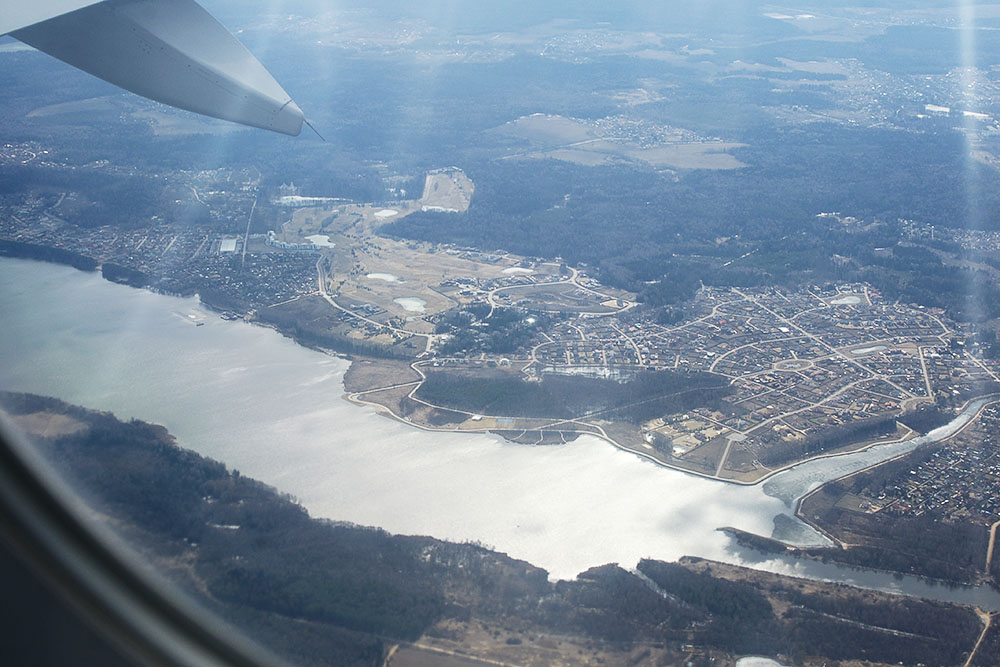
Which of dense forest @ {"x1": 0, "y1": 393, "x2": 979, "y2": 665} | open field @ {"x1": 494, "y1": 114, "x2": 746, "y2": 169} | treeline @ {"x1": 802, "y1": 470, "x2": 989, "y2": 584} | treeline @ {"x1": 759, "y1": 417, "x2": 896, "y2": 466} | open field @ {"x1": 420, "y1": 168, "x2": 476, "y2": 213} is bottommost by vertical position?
treeline @ {"x1": 759, "y1": 417, "x2": 896, "y2": 466}

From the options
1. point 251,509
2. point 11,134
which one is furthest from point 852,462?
point 11,134

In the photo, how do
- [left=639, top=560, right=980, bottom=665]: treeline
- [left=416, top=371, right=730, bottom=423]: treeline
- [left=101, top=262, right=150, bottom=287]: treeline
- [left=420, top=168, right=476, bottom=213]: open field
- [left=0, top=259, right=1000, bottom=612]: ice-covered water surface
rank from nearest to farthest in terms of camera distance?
[left=639, top=560, right=980, bottom=665]: treeline, [left=0, top=259, right=1000, bottom=612]: ice-covered water surface, [left=416, top=371, right=730, bottom=423]: treeline, [left=101, top=262, right=150, bottom=287]: treeline, [left=420, top=168, right=476, bottom=213]: open field

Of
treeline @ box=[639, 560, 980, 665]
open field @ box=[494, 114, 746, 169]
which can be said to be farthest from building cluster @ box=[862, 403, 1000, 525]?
open field @ box=[494, 114, 746, 169]

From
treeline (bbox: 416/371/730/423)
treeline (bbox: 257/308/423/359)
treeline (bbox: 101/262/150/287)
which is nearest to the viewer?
treeline (bbox: 416/371/730/423)

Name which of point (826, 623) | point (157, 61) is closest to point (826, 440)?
point (826, 623)

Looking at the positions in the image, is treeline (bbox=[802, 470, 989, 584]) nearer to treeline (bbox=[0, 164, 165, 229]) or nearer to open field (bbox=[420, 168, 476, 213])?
open field (bbox=[420, 168, 476, 213])

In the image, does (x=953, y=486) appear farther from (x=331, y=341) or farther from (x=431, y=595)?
(x=331, y=341)

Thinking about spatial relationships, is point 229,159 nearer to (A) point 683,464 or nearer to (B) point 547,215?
(B) point 547,215

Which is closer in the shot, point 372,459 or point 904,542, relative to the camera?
point 904,542
